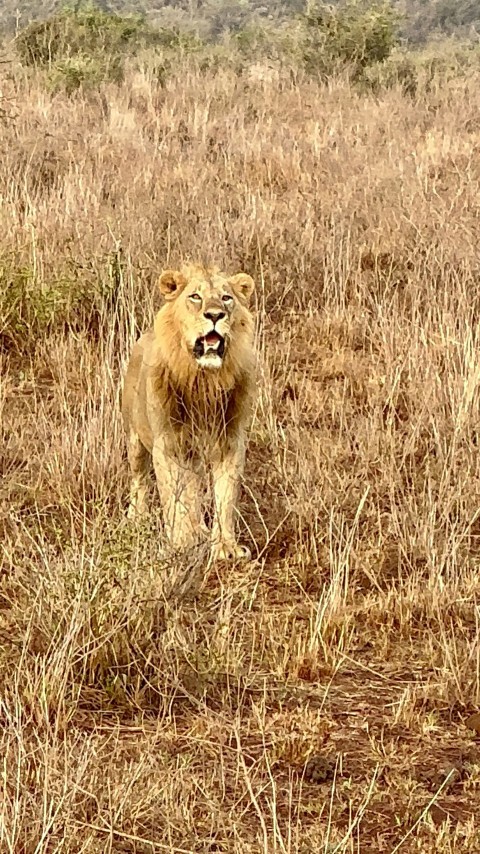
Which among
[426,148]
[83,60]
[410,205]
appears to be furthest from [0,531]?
[83,60]

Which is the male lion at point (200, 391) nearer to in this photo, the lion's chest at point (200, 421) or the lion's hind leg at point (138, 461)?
the lion's chest at point (200, 421)

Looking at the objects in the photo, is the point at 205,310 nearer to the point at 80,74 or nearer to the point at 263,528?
the point at 263,528

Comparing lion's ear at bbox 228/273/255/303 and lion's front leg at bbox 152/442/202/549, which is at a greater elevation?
lion's ear at bbox 228/273/255/303

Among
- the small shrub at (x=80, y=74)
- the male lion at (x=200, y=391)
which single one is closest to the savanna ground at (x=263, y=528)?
the male lion at (x=200, y=391)

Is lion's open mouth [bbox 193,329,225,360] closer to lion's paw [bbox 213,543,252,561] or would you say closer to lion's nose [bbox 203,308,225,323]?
lion's nose [bbox 203,308,225,323]

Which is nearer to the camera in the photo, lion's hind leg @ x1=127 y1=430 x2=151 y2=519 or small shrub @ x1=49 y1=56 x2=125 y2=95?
lion's hind leg @ x1=127 y1=430 x2=151 y2=519

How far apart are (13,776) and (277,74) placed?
14.2m

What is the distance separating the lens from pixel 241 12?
147 ft

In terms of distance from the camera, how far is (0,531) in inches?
188

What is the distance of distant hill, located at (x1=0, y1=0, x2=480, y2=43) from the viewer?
132ft

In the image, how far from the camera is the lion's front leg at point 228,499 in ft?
15.9

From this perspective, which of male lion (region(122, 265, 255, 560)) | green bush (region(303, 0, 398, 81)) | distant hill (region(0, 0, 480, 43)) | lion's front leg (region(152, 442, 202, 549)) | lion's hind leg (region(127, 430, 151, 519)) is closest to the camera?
lion's front leg (region(152, 442, 202, 549))

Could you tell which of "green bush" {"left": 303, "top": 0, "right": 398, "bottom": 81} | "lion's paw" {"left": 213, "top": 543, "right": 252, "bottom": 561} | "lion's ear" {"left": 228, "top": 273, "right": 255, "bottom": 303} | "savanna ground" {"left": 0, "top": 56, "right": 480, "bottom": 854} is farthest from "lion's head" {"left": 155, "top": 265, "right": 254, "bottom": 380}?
"green bush" {"left": 303, "top": 0, "right": 398, "bottom": 81}

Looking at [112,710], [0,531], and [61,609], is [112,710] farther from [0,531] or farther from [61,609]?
[0,531]
